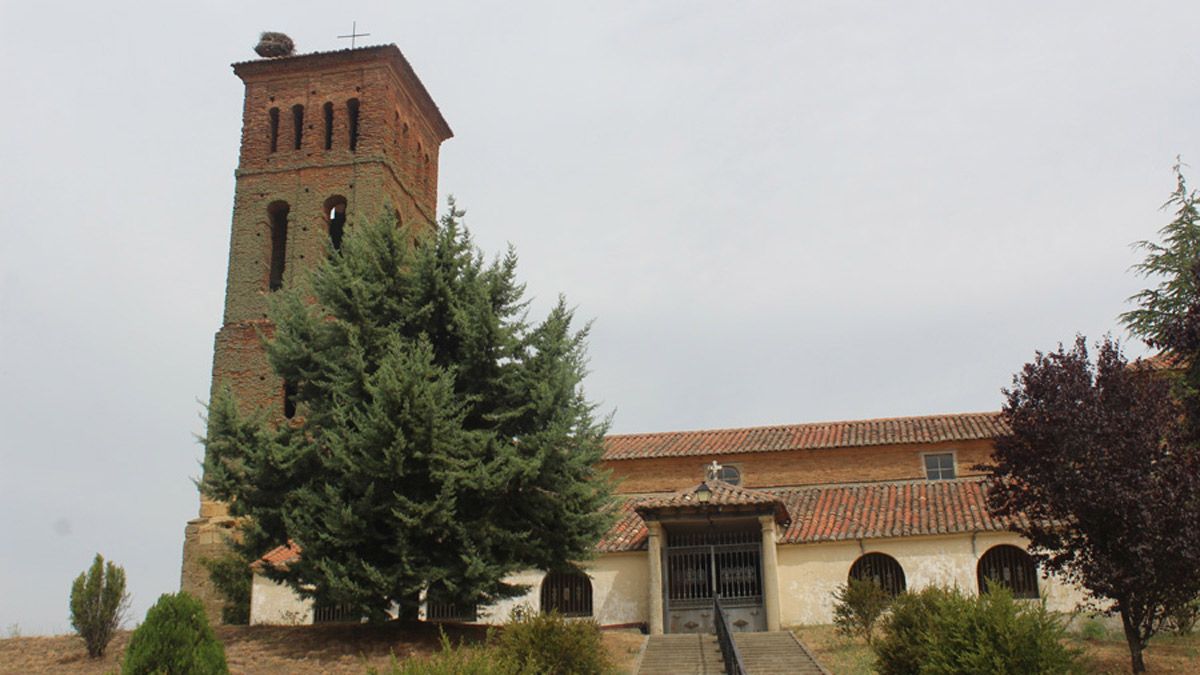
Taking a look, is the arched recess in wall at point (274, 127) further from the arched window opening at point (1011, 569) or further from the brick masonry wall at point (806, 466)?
the arched window opening at point (1011, 569)

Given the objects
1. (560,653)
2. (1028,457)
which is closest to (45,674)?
(560,653)

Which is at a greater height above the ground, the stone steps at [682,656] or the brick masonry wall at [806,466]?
the brick masonry wall at [806,466]

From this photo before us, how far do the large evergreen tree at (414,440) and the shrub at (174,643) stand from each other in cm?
312

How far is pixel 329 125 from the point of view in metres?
35.5

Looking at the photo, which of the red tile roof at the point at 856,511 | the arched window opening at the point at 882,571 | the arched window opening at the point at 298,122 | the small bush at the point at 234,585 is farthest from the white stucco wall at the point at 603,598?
the arched window opening at the point at 298,122

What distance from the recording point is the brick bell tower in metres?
32.5

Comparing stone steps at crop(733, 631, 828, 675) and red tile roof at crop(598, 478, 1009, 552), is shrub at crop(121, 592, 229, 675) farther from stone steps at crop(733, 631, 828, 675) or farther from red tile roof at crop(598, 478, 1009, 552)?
red tile roof at crop(598, 478, 1009, 552)

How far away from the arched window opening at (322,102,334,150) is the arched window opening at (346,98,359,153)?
541mm

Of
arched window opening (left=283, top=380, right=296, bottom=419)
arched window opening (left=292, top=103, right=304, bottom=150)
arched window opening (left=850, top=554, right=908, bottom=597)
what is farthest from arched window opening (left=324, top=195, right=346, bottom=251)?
arched window opening (left=850, top=554, right=908, bottom=597)

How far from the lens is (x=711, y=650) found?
2108 centimetres

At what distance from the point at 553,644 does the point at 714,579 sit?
29.7 ft

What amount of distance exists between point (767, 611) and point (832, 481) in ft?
23.4

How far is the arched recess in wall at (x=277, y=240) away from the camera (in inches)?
1352

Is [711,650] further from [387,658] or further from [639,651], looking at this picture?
[387,658]
